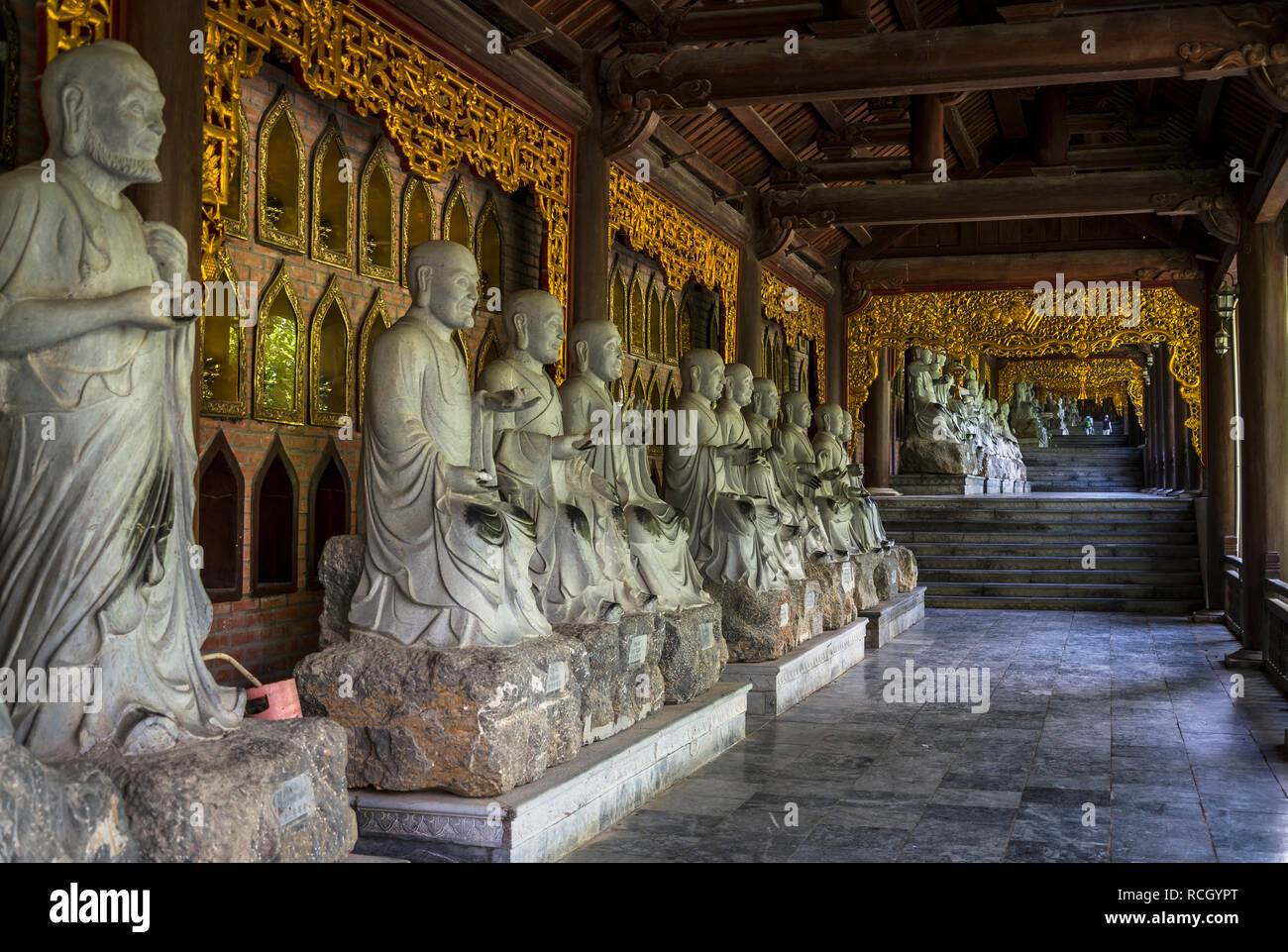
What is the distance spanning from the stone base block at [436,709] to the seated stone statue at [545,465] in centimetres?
90

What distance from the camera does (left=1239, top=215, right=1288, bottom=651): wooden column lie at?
8.83 metres

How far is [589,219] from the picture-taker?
7551mm

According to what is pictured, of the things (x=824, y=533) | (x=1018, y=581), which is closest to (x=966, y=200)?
(x=824, y=533)

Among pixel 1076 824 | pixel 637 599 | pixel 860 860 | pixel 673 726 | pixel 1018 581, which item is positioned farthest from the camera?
pixel 1018 581

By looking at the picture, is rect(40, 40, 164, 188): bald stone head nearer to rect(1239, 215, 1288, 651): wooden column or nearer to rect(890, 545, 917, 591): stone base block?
rect(1239, 215, 1288, 651): wooden column

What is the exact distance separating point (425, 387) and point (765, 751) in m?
2.60

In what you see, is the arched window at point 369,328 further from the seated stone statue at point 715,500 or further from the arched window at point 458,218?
the seated stone statue at point 715,500

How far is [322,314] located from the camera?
577cm

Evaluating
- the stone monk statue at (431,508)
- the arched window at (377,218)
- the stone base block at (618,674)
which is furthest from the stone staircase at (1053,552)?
the stone monk statue at (431,508)

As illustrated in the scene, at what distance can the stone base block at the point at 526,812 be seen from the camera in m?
3.77

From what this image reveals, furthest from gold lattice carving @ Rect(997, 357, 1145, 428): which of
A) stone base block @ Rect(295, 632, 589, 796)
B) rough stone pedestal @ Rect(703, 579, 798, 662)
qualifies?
stone base block @ Rect(295, 632, 589, 796)

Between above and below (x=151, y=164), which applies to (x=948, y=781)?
below

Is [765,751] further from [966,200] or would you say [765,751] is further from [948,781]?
[966,200]

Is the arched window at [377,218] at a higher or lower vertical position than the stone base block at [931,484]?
higher
